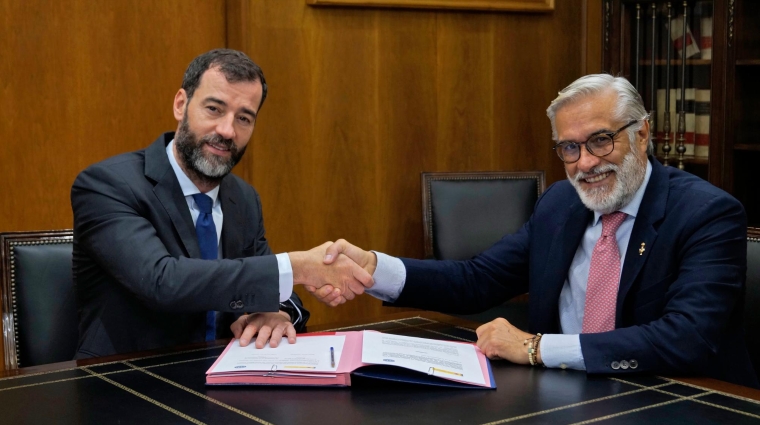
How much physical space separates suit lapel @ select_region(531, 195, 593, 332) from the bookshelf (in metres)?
1.94

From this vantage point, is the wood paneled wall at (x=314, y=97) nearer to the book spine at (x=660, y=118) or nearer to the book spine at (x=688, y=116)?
the book spine at (x=660, y=118)

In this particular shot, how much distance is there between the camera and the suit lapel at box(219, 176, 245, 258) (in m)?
2.75

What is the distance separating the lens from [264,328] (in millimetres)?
2260

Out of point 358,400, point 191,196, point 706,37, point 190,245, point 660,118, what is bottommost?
point 358,400

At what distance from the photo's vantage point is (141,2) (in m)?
4.09

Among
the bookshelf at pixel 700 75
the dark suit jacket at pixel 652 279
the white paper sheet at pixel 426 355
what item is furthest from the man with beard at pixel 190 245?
the bookshelf at pixel 700 75

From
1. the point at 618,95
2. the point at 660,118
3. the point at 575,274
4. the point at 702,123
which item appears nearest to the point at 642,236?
the point at 575,274

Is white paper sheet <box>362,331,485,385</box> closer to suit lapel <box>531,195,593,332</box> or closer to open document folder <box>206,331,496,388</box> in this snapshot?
open document folder <box>206,331,496,388</box>

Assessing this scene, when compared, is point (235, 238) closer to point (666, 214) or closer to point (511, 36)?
point (666, 214)

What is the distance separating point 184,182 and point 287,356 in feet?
2.79

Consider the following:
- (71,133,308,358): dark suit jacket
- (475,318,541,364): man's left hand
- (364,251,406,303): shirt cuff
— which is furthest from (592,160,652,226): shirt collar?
(71,133,308,358): dark suit jacket

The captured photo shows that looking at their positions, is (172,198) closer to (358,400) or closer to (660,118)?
(358,400)

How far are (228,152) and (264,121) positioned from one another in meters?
1.60

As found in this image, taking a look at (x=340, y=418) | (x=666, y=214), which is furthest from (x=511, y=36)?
(x=340, y=418)
